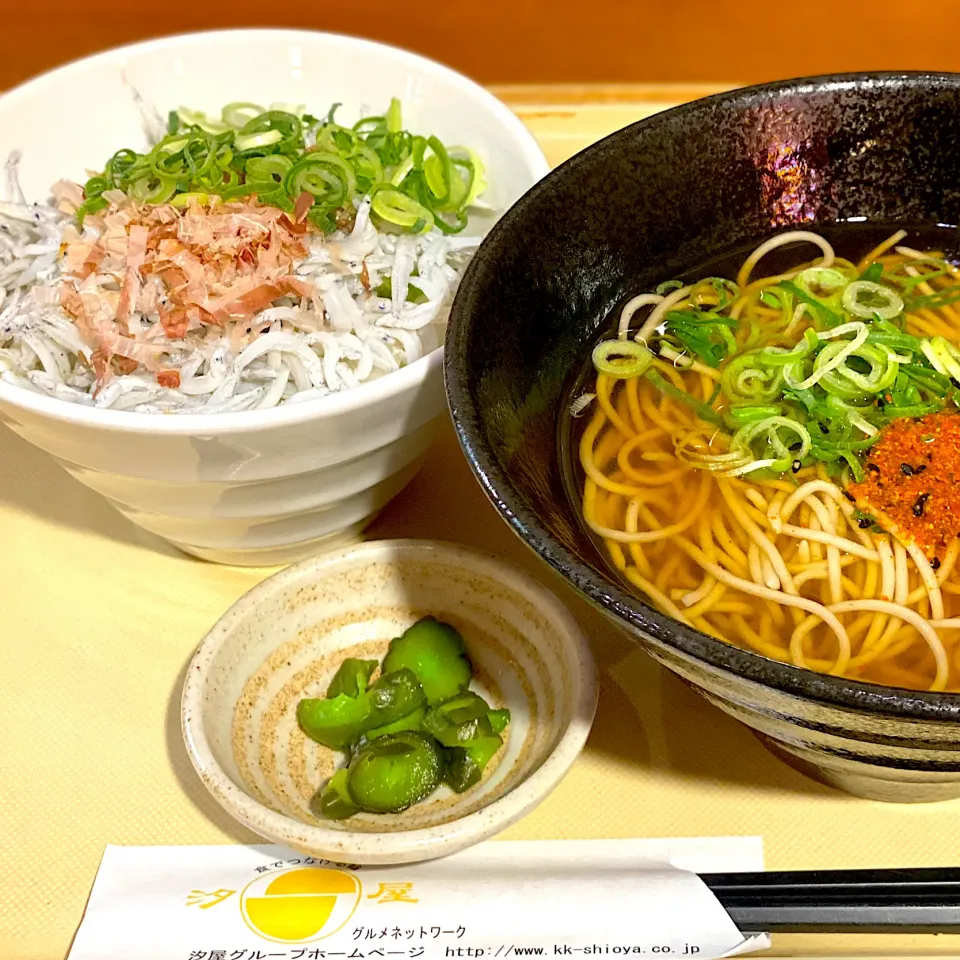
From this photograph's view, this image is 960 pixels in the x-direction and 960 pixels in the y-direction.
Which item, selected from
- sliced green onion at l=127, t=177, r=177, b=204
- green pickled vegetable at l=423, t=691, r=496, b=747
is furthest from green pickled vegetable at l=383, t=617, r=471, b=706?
sliced green onion at l=127, t=177, r=177, b=204

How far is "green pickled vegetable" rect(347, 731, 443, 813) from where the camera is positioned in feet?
3.77

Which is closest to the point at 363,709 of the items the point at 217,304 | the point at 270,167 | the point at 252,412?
the point at 252,412

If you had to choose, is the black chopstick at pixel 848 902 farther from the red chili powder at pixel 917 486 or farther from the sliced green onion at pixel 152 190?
the sliced green onion at pixel 152 190

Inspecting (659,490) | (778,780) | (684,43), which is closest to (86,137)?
(659,490)

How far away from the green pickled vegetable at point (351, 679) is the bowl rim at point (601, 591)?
397 mm

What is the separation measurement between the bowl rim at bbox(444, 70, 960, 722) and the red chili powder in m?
0.38

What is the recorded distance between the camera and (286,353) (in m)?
1.36

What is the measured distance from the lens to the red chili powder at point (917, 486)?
1175 mm

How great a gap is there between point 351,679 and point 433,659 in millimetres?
106

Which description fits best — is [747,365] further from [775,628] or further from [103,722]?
[103,722]

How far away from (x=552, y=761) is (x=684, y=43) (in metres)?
2.72

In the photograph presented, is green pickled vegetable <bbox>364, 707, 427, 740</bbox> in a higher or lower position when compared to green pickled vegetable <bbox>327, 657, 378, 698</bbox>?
higher

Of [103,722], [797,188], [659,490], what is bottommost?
[103,722]

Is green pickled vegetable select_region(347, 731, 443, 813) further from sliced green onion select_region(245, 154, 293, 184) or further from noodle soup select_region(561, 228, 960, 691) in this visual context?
sliced green onion select_region(245, 154, 293, 184)
